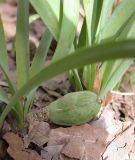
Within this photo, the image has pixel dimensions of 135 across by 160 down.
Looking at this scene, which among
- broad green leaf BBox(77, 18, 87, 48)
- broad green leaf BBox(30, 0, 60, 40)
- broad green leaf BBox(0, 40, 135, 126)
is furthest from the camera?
broad green leaf BBox(77, 18, 87, 48)

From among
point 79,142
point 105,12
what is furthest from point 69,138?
point 105,12

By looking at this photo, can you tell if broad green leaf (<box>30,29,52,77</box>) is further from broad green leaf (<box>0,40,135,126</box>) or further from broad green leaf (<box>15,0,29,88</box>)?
broad green leaf (<box>0,40,135,126</box>)

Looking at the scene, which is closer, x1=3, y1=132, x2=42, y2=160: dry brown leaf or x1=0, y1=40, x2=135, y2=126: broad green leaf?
x1=0, y1=40, x2=135, y2=126: broad green leaf

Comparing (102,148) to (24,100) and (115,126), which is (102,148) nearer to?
(115,126)

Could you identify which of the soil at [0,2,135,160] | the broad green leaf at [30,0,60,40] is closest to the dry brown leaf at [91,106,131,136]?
the soil at [0,2,135,160]

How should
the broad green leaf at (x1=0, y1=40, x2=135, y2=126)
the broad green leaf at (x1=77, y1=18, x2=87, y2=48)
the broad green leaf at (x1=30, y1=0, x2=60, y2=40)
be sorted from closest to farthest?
the broad green leaf at (x1=0, y1=40, x2=135, y2=126) < the broad green leaf at (x1=30, y1=0, x2=60, y2=40) < the broad green leaf at (x1=77, y1=18, x2=87, y2=48)

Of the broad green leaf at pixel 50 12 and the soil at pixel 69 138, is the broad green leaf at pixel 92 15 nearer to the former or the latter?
the broad green leaf at pixel 50 12

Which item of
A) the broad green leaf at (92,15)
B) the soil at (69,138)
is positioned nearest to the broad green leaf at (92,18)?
the broad green leaf at (92,15)
